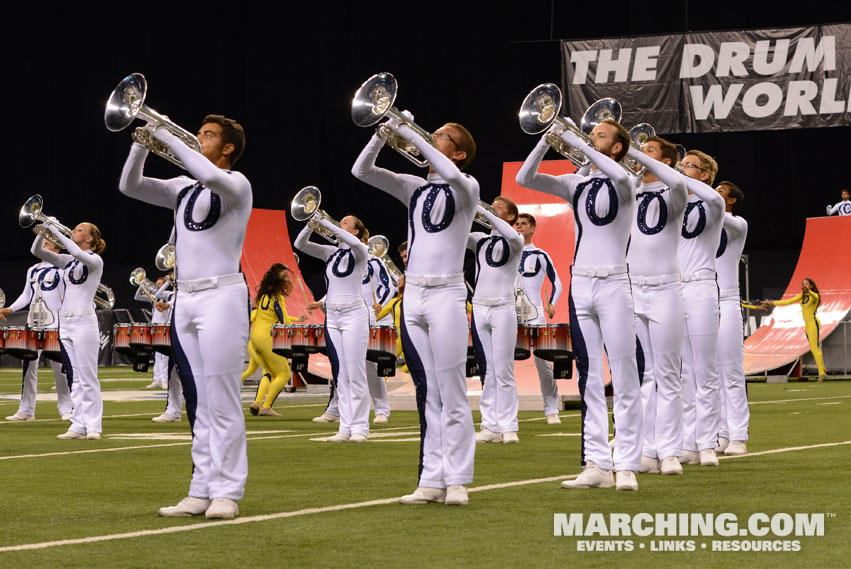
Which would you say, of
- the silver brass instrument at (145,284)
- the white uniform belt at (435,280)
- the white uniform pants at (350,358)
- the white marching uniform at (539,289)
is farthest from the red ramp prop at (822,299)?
the white uniform belt at (435,280)

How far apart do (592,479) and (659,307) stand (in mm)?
1385

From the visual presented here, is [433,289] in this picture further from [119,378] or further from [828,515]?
[119,378]

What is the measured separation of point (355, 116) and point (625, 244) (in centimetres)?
173

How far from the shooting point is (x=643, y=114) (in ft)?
79.5

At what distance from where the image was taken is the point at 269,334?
14938mm

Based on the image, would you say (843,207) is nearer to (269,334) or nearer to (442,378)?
(269,334)

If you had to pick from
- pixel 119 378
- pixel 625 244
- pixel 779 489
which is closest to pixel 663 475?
pixel 779 489

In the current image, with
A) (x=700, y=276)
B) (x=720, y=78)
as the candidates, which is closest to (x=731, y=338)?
(x=700, y=276)

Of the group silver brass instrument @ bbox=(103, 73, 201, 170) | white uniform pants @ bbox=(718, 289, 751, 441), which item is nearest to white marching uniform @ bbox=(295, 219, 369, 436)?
white uniform pants @ bbox=(718, 289, 751, 441)

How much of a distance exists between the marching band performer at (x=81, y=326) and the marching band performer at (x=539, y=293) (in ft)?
14.0

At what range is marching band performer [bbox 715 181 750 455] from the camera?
388 inches

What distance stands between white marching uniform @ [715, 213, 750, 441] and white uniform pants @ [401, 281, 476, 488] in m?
3.68

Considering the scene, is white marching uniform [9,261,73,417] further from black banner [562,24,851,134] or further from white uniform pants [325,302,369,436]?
black banner [562,24,851,134]

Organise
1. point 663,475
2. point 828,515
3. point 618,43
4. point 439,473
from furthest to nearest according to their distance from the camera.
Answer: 1. point 618,43
2. point 663,475
3. point 439,473
4. point 828,515
